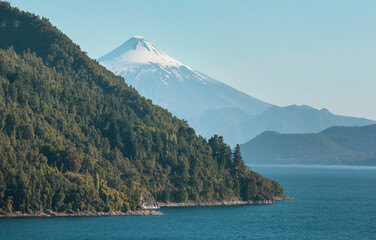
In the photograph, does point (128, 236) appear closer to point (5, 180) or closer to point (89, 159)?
point (5, 180)

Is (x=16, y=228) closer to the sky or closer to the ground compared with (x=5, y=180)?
closer to the ground

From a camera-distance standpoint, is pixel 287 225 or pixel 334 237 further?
pixel 287 225

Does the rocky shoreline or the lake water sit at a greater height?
the rocky shoreline

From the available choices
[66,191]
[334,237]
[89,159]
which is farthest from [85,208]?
[334,237]

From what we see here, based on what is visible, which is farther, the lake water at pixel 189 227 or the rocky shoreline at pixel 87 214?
the rocky shoreline at pixel 87 214

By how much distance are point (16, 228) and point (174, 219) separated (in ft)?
162

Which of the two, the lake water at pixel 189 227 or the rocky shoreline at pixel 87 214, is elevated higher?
the rocky shoreline at pixel 87 214

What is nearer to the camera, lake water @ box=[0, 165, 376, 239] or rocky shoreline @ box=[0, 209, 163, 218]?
lake water @ box=[0, 165, 376, 239]

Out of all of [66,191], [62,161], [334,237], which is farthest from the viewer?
[62,161]

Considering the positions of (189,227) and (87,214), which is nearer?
(189,227)

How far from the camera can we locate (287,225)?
182 m

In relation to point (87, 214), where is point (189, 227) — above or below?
below

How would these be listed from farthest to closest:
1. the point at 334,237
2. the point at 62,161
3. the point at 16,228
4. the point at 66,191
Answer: the point at 62,161
the point at 66,191
the point at 334,237
the point at 16,228

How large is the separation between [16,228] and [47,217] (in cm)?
2031
